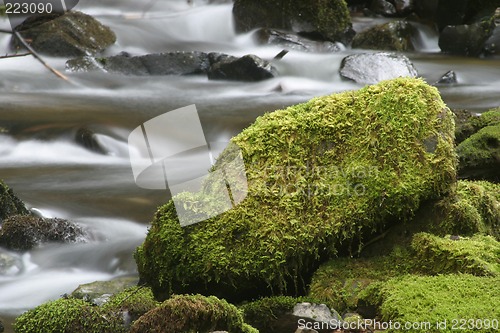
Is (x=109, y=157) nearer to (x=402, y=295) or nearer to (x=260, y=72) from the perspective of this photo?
(x=260, y=72)

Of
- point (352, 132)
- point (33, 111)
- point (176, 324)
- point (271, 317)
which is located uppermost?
point (352, 132)

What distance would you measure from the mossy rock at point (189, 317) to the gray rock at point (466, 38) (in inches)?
507

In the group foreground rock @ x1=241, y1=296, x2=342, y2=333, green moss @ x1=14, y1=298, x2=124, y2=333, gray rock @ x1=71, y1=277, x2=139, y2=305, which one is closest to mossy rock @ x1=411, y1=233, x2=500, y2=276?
foreground rock @ x1=241, y1=296, x2=342, y2=333

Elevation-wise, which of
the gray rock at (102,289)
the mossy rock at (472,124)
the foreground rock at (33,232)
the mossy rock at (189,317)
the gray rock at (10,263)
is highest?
the mossy rock at (189,317)

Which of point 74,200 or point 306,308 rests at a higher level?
point 306,308

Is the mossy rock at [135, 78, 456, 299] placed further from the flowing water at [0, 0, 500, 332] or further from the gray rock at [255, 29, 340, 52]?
the gray rock at [255, 29, 340, 52]

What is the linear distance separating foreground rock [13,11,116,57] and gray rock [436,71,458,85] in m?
6.99

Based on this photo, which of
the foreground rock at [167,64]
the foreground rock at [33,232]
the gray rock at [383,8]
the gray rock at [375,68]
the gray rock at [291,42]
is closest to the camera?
the foreground rock at [33,232]

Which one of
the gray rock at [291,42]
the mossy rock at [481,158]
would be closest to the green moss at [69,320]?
the mossy rock at [481,158]

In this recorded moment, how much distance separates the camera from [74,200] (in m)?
7.66

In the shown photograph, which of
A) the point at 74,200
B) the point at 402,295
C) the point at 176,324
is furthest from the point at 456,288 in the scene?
the point at 74,200

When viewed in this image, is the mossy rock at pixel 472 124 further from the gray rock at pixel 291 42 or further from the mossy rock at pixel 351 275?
the gray rock at pixel 291 42

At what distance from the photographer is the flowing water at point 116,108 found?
6277mm

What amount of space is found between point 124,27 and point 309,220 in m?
12.3
